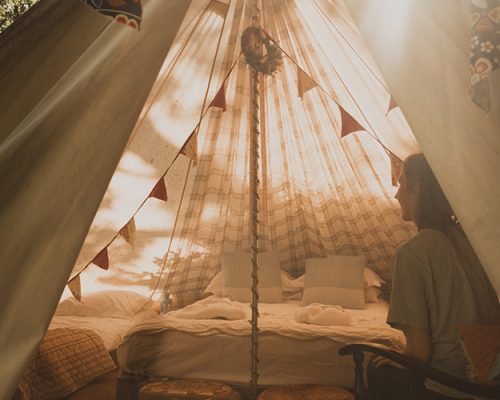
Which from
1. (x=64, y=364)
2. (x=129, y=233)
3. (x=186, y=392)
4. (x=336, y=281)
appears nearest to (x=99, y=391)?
(x=64, y=364)

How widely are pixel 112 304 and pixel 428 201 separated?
2485 millimetres

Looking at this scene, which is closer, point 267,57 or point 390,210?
point 267,57

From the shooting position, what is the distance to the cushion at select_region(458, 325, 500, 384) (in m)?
1.18

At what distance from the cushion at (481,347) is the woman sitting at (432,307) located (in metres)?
0.14

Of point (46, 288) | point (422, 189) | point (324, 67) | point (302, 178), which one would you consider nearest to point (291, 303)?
point (302, 178)

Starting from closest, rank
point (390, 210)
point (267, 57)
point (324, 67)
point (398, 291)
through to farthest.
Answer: point (398, 291) < point (267, 57) < point (324, 67) < point (390, 210)

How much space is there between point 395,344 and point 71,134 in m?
1.93

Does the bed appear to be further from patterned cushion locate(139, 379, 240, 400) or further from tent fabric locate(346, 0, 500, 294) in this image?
tent fabric locate(346, 0, 500, 294)

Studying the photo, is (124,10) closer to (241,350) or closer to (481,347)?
(481,347)

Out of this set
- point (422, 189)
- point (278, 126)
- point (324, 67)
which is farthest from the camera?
point (278, 126)

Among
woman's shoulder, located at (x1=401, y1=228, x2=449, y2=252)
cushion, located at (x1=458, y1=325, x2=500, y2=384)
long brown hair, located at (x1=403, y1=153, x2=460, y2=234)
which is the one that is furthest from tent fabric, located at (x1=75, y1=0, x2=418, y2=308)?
cushion, located at (x1=458, y1=325, x2=500, y2=384)

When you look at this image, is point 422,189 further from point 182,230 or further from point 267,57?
point 182,230

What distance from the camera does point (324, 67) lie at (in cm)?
235

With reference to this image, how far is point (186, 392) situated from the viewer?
72.7 inches
